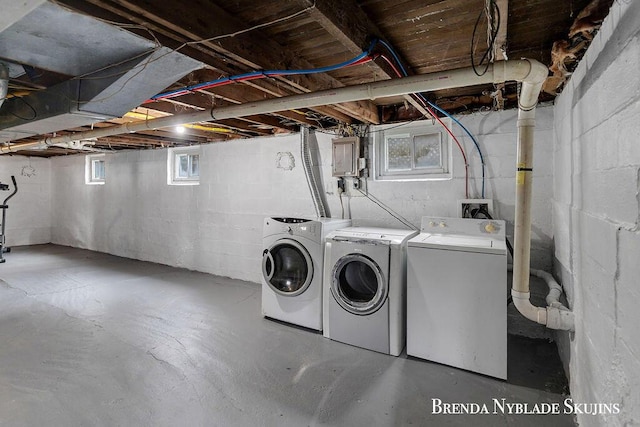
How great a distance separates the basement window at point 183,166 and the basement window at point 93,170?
90.1 inches

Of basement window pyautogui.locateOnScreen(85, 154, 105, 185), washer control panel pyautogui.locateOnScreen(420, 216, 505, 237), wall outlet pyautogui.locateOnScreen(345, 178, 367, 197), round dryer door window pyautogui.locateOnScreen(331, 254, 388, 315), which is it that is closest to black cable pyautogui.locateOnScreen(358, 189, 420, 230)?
wall outlet pyautogui.locateOnScreen(345, 178, 367, 197)

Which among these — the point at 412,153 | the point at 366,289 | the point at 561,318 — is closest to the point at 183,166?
the point at 412,153

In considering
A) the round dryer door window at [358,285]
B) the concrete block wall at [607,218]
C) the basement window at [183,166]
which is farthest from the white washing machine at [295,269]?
the basement window at [183,166]

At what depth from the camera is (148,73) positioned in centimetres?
175

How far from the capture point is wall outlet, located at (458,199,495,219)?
9.05ft

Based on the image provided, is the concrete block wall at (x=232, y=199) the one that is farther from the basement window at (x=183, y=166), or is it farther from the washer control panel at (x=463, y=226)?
the washer control panel at (x=463, y=226)

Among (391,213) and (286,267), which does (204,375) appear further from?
(391,213)

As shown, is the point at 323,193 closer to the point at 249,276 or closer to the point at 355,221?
the point at 355,221

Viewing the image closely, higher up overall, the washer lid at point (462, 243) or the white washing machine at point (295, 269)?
the washer lid at point (462, 243)

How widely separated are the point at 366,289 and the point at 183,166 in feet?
12.7

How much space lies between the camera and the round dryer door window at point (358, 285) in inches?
95.1

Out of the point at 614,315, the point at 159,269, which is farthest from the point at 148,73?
the point at 159,269

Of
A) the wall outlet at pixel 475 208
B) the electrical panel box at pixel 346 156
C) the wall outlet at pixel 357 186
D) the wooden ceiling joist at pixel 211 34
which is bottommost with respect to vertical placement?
the wall outlet at pixel 475 208

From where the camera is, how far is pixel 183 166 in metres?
5.10
